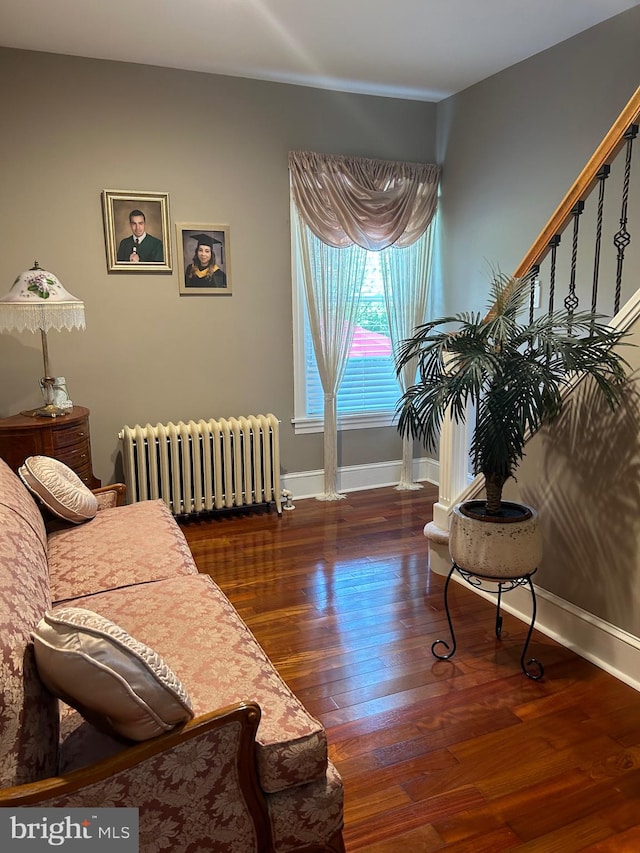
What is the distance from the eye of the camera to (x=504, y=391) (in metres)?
2.45

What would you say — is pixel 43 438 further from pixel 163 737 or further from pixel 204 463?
pixel 163 737

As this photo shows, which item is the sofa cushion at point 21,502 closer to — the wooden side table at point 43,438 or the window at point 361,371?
the wooden side table at point 43,438

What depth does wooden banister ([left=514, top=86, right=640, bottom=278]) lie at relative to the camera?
2383 millimetres

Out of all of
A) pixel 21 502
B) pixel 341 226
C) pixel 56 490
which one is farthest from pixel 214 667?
pixel 341 226

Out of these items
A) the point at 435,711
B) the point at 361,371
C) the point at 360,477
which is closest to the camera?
the point at 435,711

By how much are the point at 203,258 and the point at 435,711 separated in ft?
10.8

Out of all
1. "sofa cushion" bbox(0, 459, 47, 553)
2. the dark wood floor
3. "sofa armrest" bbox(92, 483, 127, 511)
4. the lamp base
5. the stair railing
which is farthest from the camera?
the lamp base

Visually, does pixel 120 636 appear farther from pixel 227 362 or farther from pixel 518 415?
pixel 227 362

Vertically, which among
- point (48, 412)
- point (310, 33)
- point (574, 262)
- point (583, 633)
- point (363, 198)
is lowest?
point (583, 633)

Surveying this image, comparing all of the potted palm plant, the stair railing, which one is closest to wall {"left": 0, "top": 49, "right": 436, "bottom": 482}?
the stair railing

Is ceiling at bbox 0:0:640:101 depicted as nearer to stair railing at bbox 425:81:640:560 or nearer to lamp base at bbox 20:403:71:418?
stair railing at bbox 425:81:640:560

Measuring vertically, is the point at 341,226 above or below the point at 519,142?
below

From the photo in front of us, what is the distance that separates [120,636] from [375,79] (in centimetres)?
428

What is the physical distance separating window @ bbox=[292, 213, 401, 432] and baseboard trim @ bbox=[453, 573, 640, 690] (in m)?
2.33
